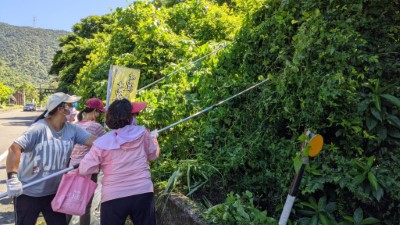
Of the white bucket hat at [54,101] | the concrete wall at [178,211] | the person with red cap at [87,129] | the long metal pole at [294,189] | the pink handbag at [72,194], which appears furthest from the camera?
the person with red cap at [87,129]

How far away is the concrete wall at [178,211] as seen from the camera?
369cm

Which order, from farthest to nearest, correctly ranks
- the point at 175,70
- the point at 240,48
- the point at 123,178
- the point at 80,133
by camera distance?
the point at 175,70, the point at 240,48, the point at 80,133, the point at 123,178

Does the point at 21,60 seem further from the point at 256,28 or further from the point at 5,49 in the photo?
the point at 256,28

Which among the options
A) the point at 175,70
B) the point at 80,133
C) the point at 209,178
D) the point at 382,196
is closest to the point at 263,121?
the point at 209,178

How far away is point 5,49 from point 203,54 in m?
195

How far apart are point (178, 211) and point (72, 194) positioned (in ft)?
3.60

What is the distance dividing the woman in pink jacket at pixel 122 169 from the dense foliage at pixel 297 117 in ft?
2.23

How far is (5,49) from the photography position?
589 feet

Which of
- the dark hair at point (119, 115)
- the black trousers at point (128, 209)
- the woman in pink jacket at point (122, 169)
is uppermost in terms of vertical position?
the dark hair at point (119, 115)

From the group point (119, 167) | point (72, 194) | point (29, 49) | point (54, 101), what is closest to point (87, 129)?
point (54, 101)

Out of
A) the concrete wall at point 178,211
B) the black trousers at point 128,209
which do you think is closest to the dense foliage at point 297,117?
the concrete wall at point 178,211

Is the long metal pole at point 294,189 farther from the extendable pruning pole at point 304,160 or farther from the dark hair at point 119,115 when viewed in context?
the dark hair at point 119,115

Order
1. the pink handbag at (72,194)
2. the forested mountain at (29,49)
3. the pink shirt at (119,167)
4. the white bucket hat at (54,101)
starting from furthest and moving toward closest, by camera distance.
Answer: the forested mountain at (29,49) → the white bucket hat at (54,101) → the pink handbag at (72,194) → the pink shirt at (119,167)

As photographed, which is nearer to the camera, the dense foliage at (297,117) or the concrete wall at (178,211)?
the dense foliage at (297,117)
